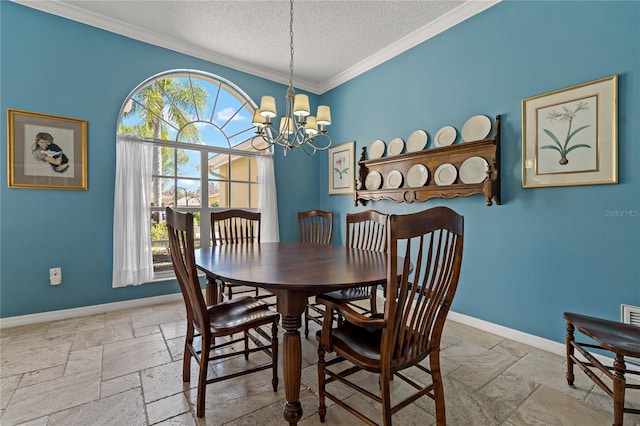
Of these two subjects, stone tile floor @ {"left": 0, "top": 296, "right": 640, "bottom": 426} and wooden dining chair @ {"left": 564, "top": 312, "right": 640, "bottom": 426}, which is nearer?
wooden dining chair @ {"left": 564, "top": 312, "right": 640, "bottom": 426}

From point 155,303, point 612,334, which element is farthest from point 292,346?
point 155,303

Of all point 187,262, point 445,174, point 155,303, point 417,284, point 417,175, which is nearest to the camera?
point 417,284

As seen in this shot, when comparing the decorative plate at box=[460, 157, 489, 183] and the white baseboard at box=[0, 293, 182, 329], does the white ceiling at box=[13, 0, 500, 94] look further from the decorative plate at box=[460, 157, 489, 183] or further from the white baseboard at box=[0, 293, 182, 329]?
the white baseboard at box=[0, 293, 182, 329]

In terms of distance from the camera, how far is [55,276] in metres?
2.78

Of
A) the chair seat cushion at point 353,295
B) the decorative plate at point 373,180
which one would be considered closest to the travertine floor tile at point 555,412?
the chair seat cushion at point 353,295

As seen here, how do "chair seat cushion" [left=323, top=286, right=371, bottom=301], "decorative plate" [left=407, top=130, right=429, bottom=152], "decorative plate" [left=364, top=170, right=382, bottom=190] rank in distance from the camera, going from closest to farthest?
"chair seat cushion" [left=323, top=286, right=371, bottom=301] < "decorative plate" [left=407, top=130, right=429, bottom=152] < "decorative plate" [left=364, top=170, right=382, bottom=190]

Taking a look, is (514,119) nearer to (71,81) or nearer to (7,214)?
(71,81)

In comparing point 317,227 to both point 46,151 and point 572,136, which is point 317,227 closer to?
point 572,136

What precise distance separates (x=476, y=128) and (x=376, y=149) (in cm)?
122

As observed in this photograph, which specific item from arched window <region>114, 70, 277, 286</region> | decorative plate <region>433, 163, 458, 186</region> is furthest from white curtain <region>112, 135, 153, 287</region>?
decorative plate <region>433, 163, 458, 186</region>

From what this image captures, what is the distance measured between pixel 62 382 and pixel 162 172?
2.25 m

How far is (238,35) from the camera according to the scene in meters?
3.20

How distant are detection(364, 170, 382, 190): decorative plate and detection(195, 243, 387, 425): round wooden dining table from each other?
1816 mm

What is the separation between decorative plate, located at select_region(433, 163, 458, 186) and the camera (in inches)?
111
